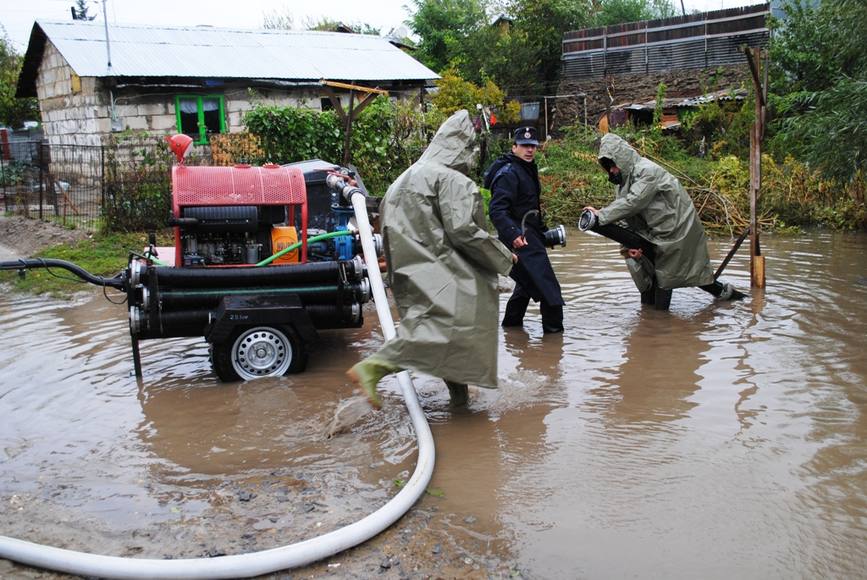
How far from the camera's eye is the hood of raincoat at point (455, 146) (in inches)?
227

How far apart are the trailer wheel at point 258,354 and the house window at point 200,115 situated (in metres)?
15.0

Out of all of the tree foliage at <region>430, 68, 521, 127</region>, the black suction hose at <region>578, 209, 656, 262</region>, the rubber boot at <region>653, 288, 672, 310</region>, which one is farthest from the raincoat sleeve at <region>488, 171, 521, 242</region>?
the tree foliage at <region>430, 68, 521, 127</region>

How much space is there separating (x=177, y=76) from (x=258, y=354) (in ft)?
50.2

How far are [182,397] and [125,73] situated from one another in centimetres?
1515

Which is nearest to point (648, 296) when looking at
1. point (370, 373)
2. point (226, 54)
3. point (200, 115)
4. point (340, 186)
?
point (340, 186)

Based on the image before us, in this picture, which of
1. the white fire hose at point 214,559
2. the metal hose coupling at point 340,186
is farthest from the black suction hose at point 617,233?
the white fire hose at point 214,559

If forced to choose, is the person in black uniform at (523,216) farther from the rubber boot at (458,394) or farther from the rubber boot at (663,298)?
the rubber boot at (458,394)

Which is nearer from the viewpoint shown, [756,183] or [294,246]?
[294,246]

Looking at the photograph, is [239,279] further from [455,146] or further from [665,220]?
[665,220]

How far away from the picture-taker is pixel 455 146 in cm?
580

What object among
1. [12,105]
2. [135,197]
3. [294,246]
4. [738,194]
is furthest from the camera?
[12,105]

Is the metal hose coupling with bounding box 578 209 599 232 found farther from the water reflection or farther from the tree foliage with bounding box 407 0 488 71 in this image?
the tree foliage with bounding box 407 0 488 71

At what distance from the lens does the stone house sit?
19.9 meters

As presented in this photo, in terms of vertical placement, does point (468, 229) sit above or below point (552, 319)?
above
